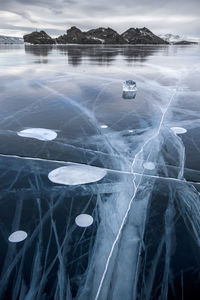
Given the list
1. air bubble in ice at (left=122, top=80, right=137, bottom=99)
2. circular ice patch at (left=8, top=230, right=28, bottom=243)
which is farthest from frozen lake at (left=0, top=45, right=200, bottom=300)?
air bubble in ice at (left=122, top=80, right=137, bottom=99)

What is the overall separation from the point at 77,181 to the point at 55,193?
37 centimetres

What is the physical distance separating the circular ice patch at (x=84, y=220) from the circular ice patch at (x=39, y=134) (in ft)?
7.36

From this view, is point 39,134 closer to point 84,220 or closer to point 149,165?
point 149,165

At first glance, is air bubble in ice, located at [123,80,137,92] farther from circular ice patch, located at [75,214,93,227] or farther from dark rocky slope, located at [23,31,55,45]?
dark rocky slope, located at [23,31,55,45]

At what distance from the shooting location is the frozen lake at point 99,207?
1.88 m

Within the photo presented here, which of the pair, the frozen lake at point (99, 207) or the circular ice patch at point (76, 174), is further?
the circular ice patch at point (76, 174)

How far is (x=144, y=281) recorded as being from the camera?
6.17ft

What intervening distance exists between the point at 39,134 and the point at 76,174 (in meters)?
1.73

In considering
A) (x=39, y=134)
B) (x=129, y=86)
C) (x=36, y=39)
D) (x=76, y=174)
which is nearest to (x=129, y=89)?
(x=129, y=86)

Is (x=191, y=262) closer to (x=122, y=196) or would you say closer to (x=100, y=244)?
(x=100, y=244)

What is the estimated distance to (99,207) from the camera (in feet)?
8.65

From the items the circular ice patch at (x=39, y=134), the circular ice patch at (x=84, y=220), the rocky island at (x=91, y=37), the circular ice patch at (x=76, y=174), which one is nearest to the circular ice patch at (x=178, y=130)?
the circular ice patch at (x=76, y=174)

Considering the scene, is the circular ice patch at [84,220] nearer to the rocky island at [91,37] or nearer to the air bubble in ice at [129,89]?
the air bubble in ice at [129,89]

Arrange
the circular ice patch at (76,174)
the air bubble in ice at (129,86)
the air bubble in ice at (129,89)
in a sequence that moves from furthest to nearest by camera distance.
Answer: the air bubble in ice at (129,86) → the air bubble in ice at (129,89) → the circular ice patch at (76,174)
